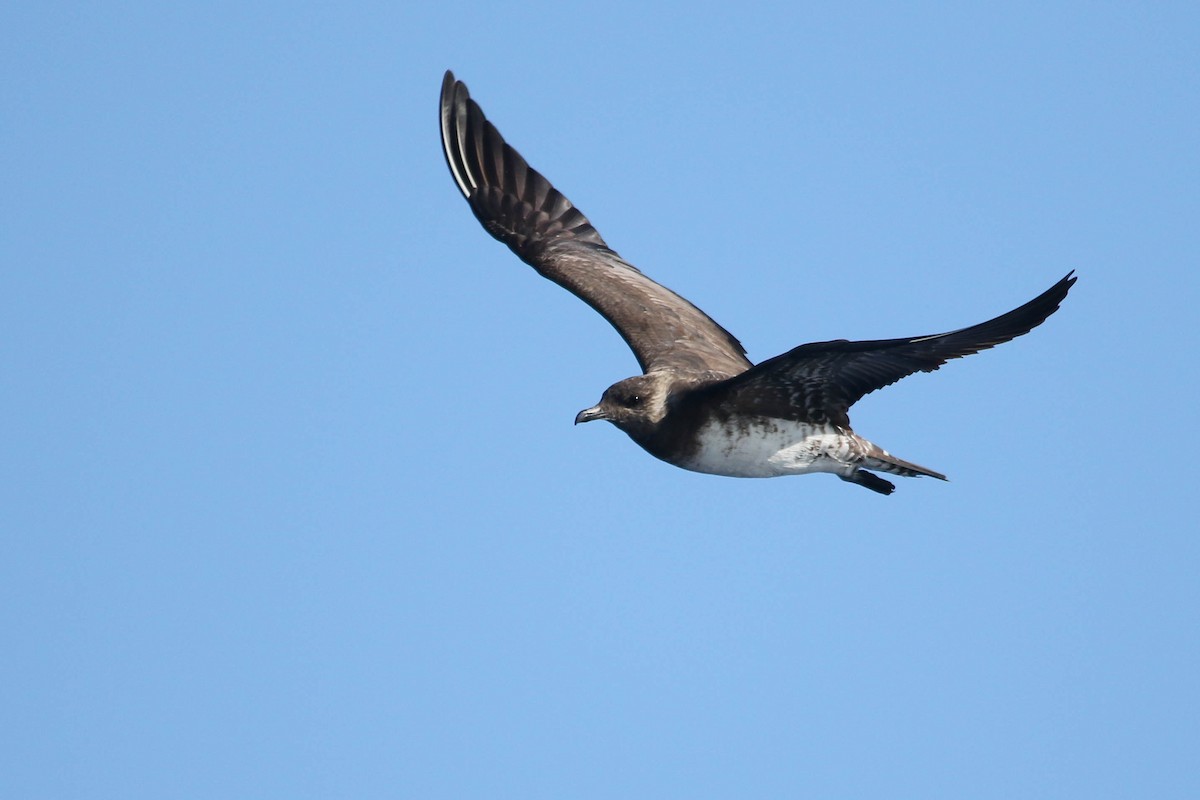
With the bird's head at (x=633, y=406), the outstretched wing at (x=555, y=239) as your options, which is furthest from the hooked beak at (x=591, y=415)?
the outstretched wing at (x=555, y=239)

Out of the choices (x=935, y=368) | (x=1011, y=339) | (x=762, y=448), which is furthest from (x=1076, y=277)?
(x=762, y=448)

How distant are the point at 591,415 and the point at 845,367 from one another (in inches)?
80.1

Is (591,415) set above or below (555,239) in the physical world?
below

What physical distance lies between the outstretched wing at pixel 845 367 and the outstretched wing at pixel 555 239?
6.52ft

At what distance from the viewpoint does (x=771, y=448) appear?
11.3m

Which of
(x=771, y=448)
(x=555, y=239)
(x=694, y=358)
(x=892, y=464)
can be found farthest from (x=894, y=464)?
(x=555, y=239)

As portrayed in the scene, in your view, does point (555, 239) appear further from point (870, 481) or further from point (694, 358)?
point (870, 481)

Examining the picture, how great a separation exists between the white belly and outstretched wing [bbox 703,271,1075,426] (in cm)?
12

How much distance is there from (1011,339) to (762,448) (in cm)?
235

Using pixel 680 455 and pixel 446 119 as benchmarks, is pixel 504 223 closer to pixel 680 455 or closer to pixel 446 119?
pixel 446 119

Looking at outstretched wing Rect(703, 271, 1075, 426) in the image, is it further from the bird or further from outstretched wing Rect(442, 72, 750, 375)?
outstretched wing Rect(442, 72, 750, 375)

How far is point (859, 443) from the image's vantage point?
1145cm

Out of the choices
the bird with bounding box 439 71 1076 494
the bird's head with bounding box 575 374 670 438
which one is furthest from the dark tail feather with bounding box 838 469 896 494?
the bird's head with bounding box 575 374 670 438

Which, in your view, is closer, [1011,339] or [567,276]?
[1011,339]
